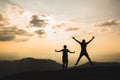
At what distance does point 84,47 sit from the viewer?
23.3 meters

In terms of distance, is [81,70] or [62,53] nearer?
[81,70]

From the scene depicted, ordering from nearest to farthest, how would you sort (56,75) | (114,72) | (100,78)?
(100,78) < (114,72) < (56,75)

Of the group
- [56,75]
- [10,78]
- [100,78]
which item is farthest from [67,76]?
[10,78]

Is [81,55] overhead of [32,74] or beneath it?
overhead

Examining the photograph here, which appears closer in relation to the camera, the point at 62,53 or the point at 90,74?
the point at 90,74

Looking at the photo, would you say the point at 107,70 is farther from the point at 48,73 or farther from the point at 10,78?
the point at 10,78

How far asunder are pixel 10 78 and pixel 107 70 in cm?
906

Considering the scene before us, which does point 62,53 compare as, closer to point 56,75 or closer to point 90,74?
point 56,75

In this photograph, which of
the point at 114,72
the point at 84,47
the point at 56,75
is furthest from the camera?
the point at 84,47

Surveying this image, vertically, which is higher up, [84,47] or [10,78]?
[84,47]

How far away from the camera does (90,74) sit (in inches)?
797

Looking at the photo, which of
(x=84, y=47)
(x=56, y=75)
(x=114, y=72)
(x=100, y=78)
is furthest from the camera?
(x=84, y=47)

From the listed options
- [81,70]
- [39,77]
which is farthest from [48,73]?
[81,70]

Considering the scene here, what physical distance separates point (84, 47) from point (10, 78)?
743 cm
